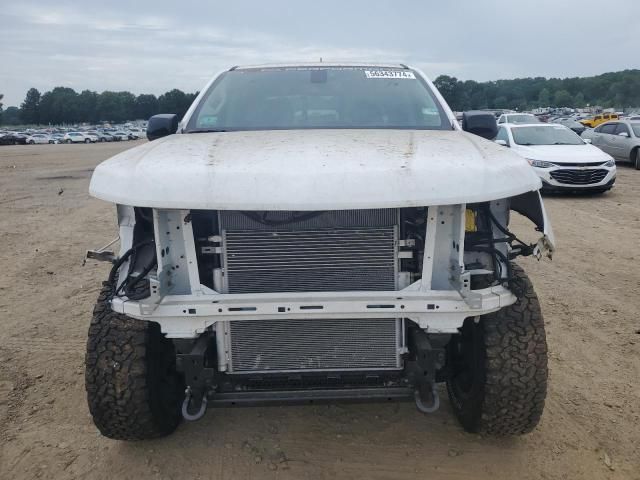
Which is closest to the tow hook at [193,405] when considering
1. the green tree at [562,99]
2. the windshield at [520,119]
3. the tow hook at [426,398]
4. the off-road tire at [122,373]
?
the off-road tire at [122,373]

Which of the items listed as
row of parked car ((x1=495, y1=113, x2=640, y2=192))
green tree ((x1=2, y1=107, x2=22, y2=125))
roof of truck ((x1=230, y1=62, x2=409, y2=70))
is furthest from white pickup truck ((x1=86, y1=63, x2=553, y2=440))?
green tree ((x1=2, y1=107, x2=22, y2=125))

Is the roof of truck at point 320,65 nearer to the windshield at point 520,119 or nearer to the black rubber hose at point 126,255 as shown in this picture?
the black rubber hose at point 126,255

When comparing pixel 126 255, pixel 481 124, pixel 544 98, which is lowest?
pixel 544 98

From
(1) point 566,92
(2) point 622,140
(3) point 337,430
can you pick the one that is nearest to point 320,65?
(3) point 337,430

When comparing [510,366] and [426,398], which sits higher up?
[510,366]

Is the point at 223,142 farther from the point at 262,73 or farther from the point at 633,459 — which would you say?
the point at 633,459

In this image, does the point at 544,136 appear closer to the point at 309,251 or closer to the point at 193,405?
the point at 309,251

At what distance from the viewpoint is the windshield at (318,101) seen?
12.3ft

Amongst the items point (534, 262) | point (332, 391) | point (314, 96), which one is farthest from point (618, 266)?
point (332, 391)

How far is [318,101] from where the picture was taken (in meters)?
3.94

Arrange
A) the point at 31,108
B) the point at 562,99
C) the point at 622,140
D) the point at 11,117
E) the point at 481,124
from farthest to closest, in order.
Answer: the point at 11,117
the point at 31,108
the point at 562,99
the point at 622,140
the point at 481,124

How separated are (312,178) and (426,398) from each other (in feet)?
4.24

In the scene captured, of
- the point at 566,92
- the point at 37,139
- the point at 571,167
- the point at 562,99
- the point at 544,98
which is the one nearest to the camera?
the point at 571,167

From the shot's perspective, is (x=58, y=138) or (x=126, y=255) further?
(x=58, y=138)
